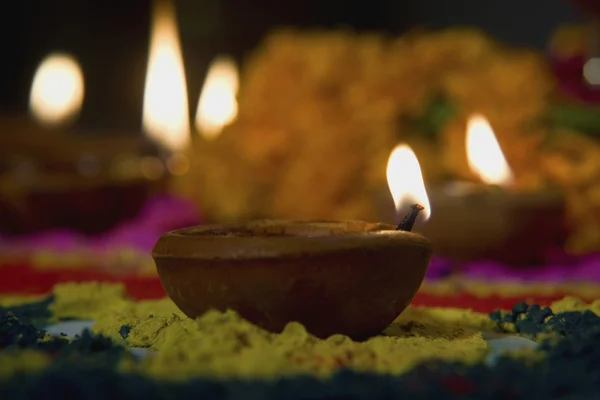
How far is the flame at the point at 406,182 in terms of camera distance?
0.55 metres

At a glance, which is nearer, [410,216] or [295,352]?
[295,352]

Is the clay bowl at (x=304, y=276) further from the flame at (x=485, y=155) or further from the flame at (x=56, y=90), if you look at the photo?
the flame at (x=56, y=90)

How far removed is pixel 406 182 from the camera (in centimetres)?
56

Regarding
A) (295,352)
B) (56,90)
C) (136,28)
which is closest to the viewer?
(295,352)

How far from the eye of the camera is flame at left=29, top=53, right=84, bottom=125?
5.95 feet

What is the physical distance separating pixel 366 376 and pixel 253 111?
967 millimetres

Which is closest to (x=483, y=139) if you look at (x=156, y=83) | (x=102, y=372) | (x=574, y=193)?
(x=574, y=193)

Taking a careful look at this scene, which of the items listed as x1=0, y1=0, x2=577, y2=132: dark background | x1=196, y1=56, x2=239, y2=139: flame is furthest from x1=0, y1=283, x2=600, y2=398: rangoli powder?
x1=0, y1=0, x2=577, y2=132: dark background

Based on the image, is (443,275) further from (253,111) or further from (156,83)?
(156,83)

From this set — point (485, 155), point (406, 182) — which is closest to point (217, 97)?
point (485, 155)

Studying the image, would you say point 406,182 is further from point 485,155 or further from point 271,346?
point 485,155

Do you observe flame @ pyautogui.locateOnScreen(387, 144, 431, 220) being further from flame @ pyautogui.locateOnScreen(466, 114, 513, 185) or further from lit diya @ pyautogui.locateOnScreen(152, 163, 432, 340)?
flame @ pyautogui.locateOnScreen(466, 114, 513, 185)

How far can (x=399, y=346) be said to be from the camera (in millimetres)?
426

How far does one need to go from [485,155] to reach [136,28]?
7.80 feet
